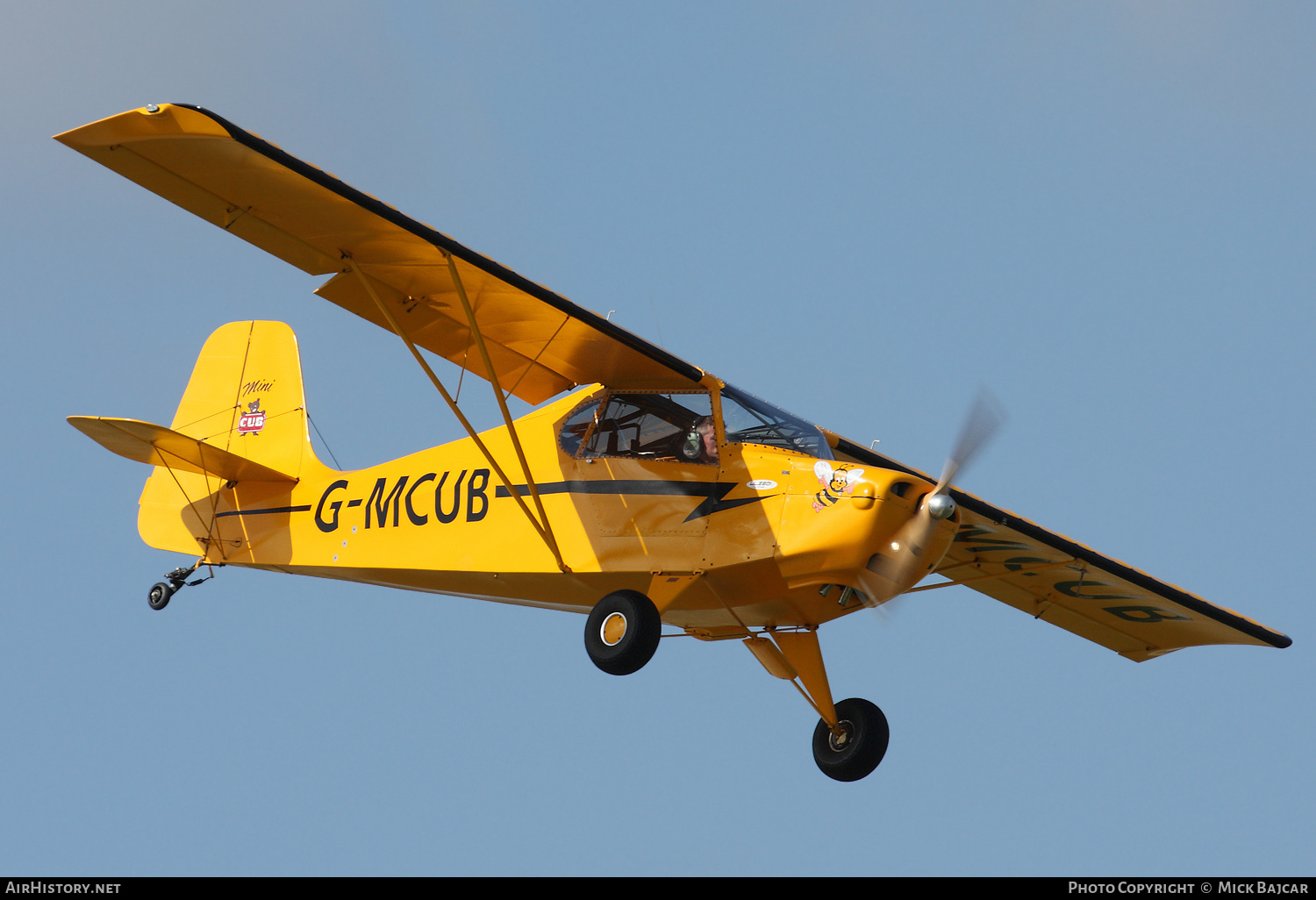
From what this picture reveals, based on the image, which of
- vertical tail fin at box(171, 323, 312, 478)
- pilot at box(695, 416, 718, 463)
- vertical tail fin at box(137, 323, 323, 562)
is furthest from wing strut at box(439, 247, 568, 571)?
vertical tail fin at box(171, 323, 312, 478)

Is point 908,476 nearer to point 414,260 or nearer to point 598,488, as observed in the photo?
point 598,488

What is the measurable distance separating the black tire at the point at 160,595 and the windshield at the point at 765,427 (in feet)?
21.1

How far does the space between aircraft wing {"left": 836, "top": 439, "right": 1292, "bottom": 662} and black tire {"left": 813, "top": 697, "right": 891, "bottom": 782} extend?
1.63 metres

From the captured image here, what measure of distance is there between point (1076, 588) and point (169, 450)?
8.89 m

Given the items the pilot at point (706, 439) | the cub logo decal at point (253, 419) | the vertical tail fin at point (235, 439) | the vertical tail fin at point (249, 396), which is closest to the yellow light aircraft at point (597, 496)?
the pilot at point (706, 439)

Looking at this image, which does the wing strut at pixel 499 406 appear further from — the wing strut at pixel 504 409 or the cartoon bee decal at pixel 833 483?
the cartoon bee decal at pixel 833 483

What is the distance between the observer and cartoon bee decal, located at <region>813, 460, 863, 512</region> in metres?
10.3

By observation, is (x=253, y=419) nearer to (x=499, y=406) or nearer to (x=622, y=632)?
(x=499, y=406)

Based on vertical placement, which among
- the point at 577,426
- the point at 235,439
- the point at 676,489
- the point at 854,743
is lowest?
the point at 854,743

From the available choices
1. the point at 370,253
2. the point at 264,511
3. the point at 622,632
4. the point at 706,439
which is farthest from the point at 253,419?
the point at 622,632

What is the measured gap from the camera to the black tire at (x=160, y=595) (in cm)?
1432

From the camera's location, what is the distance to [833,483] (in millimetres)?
10438

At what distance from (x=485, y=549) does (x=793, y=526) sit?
2.91m

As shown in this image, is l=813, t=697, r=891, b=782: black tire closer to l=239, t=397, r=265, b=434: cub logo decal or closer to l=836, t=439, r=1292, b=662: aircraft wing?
l=836, t=439, r=1292, b=662: aircraft wing
